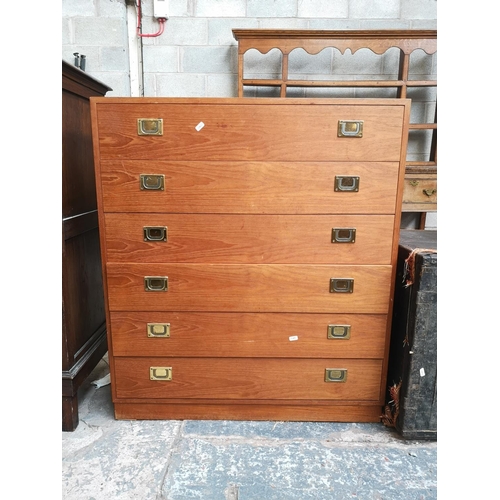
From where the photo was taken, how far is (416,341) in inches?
47.4

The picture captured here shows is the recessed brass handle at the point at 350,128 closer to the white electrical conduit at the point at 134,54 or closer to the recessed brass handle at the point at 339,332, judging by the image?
the recessed brass handle at the point at 339,332

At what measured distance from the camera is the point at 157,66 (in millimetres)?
1883

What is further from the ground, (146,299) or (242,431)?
(146,299)

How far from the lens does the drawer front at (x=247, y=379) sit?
4.32 ft

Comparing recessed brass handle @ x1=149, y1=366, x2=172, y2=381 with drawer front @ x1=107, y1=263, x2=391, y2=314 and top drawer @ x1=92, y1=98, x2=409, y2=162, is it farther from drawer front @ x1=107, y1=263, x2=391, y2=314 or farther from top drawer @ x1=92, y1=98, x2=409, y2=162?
top drawer @ x1=92, y1=98, x2=409, y2=162

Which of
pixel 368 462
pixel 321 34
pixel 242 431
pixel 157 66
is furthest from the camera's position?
pixel 157 66

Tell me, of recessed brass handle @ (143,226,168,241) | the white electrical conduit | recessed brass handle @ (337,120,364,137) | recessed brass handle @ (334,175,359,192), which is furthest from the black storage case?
the white electrical conduit

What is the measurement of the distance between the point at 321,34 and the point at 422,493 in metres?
1.85

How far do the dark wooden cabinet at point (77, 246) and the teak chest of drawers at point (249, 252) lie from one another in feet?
0.52

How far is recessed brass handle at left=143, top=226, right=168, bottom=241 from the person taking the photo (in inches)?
47.6

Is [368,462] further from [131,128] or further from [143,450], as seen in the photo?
[131,128]

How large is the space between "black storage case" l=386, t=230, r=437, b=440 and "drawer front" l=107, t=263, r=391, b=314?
0.08 meters

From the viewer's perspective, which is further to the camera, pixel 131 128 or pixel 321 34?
pixel 321 34

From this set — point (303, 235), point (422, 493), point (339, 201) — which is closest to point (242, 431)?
point (422, 493)
